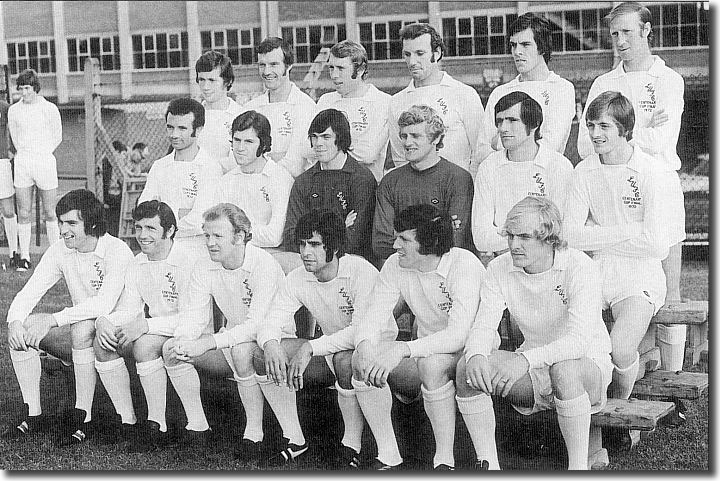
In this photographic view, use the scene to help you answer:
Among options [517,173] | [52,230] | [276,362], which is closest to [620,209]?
[517,173]

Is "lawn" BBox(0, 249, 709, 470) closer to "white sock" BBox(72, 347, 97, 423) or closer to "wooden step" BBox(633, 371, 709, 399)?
"white sock" BBox(72, 347, 97, 423)

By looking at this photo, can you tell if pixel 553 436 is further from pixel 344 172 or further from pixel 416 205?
pixel 344 172

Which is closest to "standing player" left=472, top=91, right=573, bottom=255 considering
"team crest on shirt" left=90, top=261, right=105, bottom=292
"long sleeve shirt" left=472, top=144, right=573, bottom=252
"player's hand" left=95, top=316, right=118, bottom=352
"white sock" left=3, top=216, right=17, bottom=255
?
"long sleeve shirt" left=472, top=144, right=573, bottom=252

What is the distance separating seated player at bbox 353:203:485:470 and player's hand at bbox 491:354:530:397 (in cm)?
19

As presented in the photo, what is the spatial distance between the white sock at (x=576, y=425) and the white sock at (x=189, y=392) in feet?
5.06

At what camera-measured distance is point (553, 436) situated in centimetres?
339

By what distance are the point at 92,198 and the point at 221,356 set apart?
3.35 ft

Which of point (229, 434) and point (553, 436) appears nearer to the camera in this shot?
point (553, 436)

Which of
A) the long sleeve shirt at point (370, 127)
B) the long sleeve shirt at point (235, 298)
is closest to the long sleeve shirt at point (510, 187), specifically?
the long sleeve shirt at point (370, 127)

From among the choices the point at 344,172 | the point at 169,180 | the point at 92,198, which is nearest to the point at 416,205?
the point at 344,172

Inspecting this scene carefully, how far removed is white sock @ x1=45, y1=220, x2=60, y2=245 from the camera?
13.8 ft

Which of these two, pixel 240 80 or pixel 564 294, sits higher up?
pixel 240 80

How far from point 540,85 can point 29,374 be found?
2625 millimetres

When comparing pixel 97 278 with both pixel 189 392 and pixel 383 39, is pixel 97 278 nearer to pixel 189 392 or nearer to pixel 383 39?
pixel 189 392
